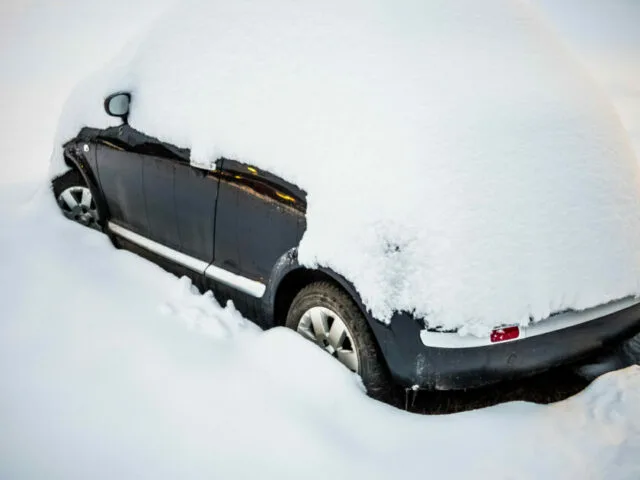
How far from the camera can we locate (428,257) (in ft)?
7.33

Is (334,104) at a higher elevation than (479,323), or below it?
higher

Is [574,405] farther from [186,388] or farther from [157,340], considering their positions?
[157,340]

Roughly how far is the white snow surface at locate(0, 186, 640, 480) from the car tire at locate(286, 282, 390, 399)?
68 mm

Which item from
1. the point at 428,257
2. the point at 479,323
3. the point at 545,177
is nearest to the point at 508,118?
the point at 545,177

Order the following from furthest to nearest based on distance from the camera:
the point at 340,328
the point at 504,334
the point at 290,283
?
the point at 290,283, the point at 340,328, the point at 504,334

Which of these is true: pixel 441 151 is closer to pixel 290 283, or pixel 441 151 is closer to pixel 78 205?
pixel 290 283

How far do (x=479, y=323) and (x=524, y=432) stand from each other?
50 centimetres

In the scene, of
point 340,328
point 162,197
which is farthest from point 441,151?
point 162,197

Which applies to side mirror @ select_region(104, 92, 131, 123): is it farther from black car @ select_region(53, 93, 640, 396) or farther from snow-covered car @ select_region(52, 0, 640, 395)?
snow-covered car @ select_region(52, 0, 640, 395)

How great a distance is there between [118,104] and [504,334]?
106 inches

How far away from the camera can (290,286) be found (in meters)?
2.84

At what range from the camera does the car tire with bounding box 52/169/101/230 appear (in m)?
4.16

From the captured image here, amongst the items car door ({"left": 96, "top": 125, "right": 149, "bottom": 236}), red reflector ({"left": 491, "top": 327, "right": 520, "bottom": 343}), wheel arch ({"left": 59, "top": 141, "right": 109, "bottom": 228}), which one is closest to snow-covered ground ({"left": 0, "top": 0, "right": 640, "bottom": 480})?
red reflector ({"left": 491, "top": 327, "right": 520, "bottom": 343})

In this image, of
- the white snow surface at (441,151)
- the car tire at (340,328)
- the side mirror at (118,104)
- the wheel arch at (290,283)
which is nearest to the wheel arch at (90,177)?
the side mirror at (118,104)
